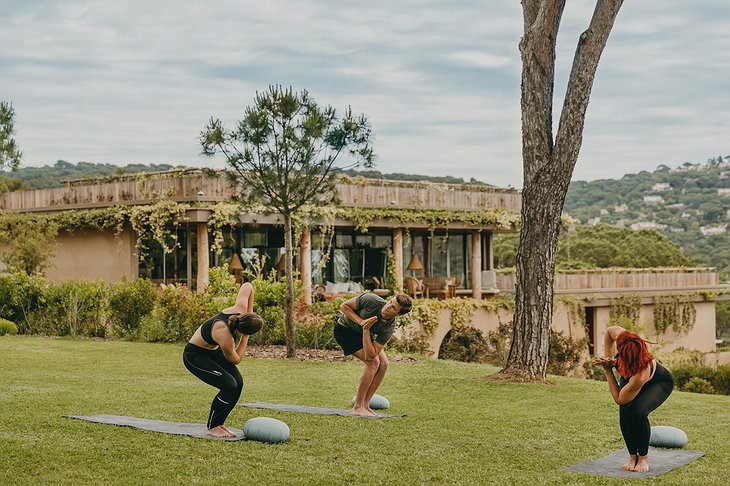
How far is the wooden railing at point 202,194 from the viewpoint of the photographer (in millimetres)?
28781

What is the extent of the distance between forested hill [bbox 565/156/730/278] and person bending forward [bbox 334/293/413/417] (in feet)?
258

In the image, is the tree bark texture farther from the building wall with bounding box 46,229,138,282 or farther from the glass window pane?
the glass window pane

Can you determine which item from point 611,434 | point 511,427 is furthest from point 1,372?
point 611,434

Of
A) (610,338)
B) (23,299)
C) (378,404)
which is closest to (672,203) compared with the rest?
(23,299)

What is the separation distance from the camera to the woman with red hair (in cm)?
848

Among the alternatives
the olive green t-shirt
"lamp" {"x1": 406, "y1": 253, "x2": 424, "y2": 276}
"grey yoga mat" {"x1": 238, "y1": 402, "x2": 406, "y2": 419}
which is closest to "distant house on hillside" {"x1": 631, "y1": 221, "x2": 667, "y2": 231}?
"lamp" {"x1": 406, "y1": 253, "x2": 424, "y2": 276}

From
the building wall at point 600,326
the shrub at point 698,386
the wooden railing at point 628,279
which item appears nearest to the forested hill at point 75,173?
the wooden railing at point 628,279

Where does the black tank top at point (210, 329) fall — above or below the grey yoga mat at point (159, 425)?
above

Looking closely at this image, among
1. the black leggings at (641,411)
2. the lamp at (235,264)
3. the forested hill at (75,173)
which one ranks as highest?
the forested hill at (75,173)

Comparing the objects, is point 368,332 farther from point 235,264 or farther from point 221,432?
point 235,264

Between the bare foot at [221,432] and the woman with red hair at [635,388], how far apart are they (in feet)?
11.3

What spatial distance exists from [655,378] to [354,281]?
2629 cm

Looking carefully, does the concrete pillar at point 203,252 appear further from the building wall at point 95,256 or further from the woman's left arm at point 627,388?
the woman's left arm at point 627,388

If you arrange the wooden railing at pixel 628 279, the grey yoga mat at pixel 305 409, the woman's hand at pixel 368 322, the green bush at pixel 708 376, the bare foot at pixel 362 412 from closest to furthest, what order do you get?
the woman's hand at pixel 368 322 → the bare foot at pixel 362 412 → the grey yoga mat at pixel 305 409 → the green bush at pixel 708 376 → the wooden railing at pixel 628 279
